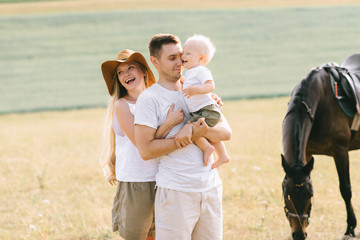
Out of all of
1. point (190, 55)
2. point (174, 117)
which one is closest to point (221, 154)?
point (174, 117)

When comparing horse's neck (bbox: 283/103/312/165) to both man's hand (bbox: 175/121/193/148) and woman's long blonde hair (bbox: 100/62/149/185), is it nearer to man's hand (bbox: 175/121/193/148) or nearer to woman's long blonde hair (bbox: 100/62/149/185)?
woman's long blonde hair (bbox: 100/62/149/185)

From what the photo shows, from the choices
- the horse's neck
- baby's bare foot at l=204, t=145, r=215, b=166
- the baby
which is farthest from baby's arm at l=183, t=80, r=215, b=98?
the horse's neck

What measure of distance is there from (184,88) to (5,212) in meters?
4.13

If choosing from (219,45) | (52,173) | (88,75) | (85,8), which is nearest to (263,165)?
(52,173)

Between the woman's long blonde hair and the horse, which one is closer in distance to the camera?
the woman's long blonde hair

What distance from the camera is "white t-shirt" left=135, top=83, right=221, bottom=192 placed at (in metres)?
3.02

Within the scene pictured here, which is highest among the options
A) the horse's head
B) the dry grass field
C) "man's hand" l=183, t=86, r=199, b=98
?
"man's hand" l=183, t=86, r=199, b=98

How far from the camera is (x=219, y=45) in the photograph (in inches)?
1038

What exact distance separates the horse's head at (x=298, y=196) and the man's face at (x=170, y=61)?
174 cm

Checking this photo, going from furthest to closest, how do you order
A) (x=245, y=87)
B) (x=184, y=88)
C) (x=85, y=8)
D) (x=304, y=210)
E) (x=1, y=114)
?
1. (x=85, y=8)
2. (x=245, y=87)
3. (x=1, y=114)
4. (x=304, y=210)
5. (x=184, y=88)

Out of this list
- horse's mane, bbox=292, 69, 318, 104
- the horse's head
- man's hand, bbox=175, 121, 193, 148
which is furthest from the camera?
horse's mane, bbox=292, 69, 318, 104

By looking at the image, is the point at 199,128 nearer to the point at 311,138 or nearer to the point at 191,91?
the point at 191,91

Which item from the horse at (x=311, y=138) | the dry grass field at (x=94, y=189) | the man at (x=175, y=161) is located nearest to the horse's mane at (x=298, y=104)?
the horse at (x=311, y=138)

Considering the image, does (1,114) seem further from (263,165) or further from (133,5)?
(133,5)
